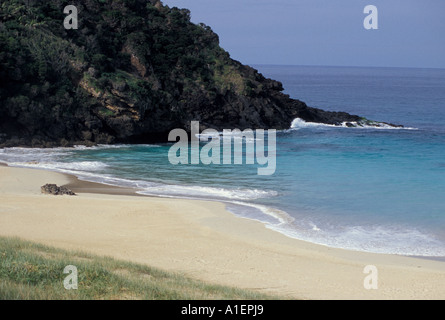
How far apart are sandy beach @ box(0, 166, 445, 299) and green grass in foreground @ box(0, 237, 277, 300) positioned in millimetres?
1521

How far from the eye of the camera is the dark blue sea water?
705 inches

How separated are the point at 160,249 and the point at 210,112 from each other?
34.6 meters

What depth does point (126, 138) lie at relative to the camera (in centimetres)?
4012

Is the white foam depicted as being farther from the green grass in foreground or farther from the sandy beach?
the green grass in foreground

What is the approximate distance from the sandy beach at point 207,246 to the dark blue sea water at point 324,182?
148cm

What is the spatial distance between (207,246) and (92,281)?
5865 mm

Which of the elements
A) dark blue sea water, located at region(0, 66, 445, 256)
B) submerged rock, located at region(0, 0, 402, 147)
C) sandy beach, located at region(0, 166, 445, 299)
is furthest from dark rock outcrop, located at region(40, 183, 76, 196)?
submerged rock, located at region(0, 0, 402, 147)

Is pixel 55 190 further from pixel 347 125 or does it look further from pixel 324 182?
pixel 347 125

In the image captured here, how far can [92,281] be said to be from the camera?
9.55 meters

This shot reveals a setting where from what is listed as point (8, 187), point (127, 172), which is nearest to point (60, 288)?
point (8, 187)

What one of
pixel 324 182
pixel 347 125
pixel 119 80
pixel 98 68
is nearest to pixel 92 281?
pixel 324 182

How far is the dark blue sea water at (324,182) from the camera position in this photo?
1791cm
